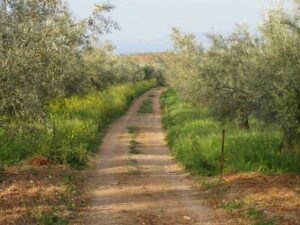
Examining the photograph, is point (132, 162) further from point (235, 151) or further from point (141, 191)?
point (141, 191)

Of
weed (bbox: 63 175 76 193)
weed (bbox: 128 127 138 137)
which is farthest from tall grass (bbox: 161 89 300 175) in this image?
weed (bbox: 128 127 138 137)

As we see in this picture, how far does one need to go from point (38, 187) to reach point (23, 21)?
4067 millimetres

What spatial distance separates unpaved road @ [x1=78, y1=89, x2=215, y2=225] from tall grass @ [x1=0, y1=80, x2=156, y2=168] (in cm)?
78

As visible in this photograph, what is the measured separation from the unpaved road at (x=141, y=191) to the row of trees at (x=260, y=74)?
8.89 feet

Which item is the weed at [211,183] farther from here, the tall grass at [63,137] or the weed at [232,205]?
the tall grass at [63,137]

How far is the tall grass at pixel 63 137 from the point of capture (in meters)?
16.2

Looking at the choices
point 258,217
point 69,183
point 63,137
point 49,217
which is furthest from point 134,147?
point 258,217

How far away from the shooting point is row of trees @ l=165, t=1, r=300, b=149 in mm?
12852

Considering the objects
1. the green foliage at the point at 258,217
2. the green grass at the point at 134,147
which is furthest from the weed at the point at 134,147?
the green foliage at the point at 258,217

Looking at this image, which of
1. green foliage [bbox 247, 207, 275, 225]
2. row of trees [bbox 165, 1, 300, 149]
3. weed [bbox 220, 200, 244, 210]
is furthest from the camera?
row of trees [bbox 165, 1, 300, 149]

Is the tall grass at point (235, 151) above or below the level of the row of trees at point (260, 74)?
below

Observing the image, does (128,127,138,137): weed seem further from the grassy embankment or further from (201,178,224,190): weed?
(201,178,224,190): weed

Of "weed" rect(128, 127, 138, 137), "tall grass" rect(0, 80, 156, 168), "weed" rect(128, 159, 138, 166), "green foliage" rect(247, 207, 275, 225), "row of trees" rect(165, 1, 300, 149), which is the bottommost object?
"weed" rect(128, 127, 138, 137)

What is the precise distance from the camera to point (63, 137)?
19219 millimetres
